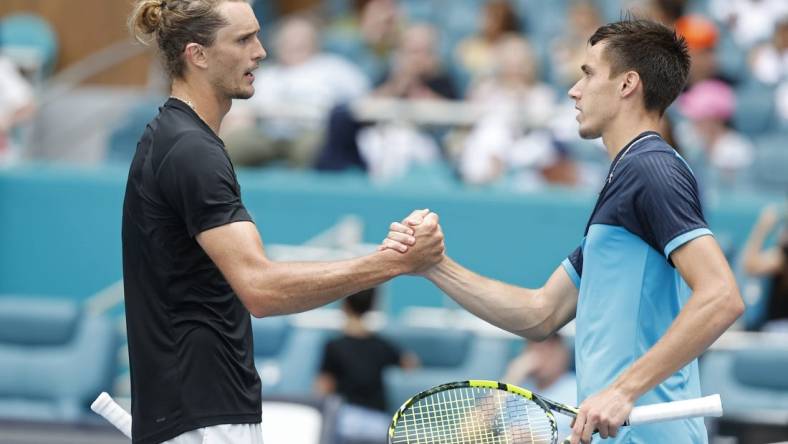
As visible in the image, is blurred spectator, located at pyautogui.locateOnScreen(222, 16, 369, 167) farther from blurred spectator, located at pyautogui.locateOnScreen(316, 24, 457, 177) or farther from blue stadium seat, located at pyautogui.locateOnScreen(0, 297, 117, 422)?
blue stadium seat, located at pyautogui.locateOnScreen(0, 297, 117, 422)

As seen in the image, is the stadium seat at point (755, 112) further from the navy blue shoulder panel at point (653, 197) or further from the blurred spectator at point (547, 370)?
the navy blue shoulder panel at point (653, 197)

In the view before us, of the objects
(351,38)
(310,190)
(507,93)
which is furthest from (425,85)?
(351,38)

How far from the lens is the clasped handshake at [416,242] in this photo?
3.86m

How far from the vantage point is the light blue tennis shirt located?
139 inches

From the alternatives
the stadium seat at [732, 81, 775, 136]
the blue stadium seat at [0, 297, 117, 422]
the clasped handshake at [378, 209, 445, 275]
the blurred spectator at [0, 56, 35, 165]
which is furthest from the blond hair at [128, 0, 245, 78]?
the stadium seat at [732, 81, 775, 136]

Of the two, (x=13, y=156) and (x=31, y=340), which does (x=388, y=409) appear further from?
Answer: (x=13, y=156)

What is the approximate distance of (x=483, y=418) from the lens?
3727 millimetres

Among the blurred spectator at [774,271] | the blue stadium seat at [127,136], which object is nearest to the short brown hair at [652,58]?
the blurred spectator at [774,271]

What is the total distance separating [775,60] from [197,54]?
7427mm

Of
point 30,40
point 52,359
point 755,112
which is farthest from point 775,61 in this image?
point 30,40

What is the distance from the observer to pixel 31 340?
8102mm

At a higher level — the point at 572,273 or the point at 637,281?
the point at 572,273

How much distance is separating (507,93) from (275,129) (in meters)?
1.66

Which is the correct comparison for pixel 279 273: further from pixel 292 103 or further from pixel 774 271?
pixel 292 103
